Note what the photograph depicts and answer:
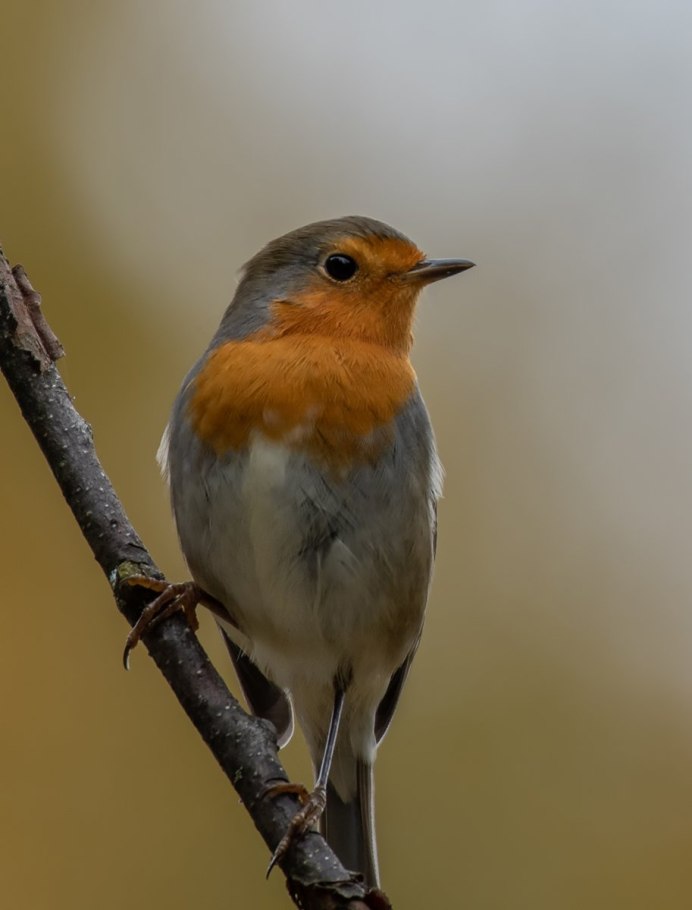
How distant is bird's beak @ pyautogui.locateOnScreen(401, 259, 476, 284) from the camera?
3.93m

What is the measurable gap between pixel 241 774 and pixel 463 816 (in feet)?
8.97

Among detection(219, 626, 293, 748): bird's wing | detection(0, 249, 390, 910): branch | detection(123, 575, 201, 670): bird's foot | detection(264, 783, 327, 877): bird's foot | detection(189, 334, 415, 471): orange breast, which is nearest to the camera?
detection(264, 783, 327, 877): bird's foot

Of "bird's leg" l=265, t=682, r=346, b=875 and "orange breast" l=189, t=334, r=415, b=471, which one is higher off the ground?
"orange breast" l=189, t=334, r=415, b=471

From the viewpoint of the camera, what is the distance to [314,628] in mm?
3602

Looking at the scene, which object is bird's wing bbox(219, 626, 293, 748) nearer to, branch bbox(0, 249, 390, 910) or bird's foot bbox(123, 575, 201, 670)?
bird's foot bbox(123, 575, 201, 670)

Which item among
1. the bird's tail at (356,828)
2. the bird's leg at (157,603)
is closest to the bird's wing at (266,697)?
the bird's tail at (356,828)

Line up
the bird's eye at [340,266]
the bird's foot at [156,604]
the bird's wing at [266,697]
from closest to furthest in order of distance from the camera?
the bird's foot at [156,604]
the bird's eye at [340,266]
the bird's wing at [266,697]

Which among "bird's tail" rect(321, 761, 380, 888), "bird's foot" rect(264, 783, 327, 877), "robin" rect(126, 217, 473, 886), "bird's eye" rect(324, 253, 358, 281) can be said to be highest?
"bird's eye" rect(324, 253, 358, 281)

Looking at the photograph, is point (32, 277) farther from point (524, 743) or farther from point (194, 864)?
point (524, 743)

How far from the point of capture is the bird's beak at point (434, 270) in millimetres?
3932

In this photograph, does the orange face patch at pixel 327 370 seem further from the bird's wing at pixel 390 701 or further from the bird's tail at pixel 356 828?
the bird's tail at pixel 356 828

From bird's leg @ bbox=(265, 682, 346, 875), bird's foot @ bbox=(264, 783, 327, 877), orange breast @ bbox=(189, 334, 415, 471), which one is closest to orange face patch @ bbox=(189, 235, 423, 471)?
orange breast @ bbox=(189, 334, 415, 471)

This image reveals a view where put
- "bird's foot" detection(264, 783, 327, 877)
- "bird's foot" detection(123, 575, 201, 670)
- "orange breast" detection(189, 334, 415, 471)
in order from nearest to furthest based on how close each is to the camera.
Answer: "bird's foot" detection(264, 783, 327, 877), "bird's foot" detection(123, 575, 201, 670), "orange breast" detection(189, 334, 415, 471)

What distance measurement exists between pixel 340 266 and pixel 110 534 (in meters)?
1.52
